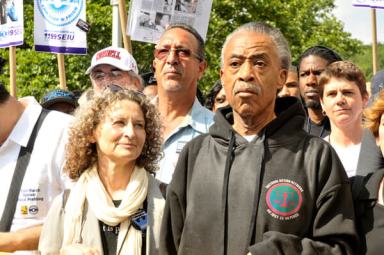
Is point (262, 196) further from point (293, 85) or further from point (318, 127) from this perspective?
point (293, 85)

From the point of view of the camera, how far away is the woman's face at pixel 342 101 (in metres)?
5.08

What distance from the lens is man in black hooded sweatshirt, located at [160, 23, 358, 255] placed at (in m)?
3.44

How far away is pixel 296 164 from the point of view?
3.52 m

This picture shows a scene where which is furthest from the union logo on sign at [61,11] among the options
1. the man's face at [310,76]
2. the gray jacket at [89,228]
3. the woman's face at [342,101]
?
the gray jacket at [89,228]

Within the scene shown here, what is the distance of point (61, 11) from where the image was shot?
30.6 feet

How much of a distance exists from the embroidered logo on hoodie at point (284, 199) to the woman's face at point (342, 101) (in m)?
1.70

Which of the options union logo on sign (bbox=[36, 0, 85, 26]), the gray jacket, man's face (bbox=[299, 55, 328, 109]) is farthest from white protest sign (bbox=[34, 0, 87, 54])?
the gray jacket

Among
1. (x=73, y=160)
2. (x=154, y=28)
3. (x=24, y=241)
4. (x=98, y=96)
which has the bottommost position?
(x=24, y=241)

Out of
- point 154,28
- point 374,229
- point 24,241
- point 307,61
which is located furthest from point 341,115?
point 154,28

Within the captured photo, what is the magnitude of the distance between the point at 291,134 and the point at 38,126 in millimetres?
1490

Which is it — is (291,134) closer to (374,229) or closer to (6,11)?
(374,229)

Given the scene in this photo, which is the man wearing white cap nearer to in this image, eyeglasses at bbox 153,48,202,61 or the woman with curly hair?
eyeglasses at bbox 153,48,202,61

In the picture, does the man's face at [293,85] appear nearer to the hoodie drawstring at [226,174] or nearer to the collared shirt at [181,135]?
the collared shirt at [181,135]

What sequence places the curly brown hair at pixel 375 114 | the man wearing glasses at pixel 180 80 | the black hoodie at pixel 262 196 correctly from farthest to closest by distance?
the man wearing glasses at pixel 180 80, the curly brown hair at pixel 375 114, the black hoodie at pixel 262 196
